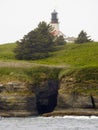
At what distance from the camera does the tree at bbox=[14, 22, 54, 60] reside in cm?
13788

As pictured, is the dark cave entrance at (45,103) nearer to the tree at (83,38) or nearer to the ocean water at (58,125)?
the ocean water at (58,125)

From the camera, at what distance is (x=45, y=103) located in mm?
115188

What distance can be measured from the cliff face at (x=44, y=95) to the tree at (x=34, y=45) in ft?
76.1

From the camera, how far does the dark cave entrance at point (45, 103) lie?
114438mm

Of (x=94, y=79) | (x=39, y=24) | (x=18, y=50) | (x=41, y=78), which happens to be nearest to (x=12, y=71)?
(x=41, y=78)

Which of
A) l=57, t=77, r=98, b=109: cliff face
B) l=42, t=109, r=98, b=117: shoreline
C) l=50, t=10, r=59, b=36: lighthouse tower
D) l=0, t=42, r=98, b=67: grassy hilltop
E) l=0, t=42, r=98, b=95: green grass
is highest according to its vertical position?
l=50, t=10, r=59, b=36: lighthouse tower

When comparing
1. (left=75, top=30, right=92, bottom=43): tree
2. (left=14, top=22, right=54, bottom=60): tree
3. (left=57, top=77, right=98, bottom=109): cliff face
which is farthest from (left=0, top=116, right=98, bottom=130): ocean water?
(left=75, top=30, right=92, bottom=43): tree

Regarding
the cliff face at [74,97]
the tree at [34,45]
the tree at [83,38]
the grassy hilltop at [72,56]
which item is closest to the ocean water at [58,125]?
the cliff face at [74,97]

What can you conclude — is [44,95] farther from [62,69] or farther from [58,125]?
[58,125]

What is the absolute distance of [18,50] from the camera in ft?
454

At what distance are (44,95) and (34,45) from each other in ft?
90.3

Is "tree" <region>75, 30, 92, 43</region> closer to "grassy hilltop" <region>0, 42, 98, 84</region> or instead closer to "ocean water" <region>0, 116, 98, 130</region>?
"grassy hilltop" <region>0, 42, 98, 84</region>

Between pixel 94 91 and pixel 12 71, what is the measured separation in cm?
1561

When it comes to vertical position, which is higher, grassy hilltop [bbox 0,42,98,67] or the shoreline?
grassy hilltop [bbox 0,42,98,67]
